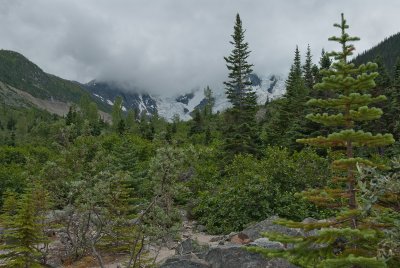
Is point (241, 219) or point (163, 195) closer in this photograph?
point (163, 195)

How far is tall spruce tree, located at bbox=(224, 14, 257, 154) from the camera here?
125 ft

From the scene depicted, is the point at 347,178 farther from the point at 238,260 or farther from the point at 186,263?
the point at 186,263

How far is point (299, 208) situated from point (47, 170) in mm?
13290

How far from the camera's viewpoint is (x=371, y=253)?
6.02 meters

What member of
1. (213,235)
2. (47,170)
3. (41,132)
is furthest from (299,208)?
(41,132)

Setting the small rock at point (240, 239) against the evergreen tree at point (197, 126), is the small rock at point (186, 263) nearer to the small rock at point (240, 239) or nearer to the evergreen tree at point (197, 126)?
the small rock at point (240, 239)

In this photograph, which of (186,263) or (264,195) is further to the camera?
(264,195)

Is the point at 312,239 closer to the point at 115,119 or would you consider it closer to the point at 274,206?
the point at 274,206

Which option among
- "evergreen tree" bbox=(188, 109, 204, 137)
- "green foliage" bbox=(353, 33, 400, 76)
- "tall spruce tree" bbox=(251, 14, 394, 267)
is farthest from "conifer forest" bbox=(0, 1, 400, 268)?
"green foliage" bbox=(353, 33, 400, 76)

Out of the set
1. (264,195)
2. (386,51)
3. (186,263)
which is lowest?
(186,263)

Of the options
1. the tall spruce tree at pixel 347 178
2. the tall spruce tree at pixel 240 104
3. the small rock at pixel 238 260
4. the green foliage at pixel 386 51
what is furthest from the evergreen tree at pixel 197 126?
the green foliage at pixel 386 51

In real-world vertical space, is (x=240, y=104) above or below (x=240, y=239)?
above

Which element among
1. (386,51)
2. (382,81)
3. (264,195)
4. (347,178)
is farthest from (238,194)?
(386,51)

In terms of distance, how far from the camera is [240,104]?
42.6 m
